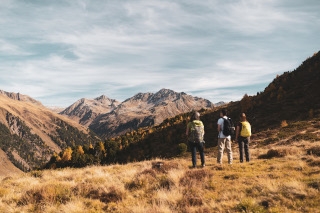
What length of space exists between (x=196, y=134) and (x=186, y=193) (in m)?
5.23

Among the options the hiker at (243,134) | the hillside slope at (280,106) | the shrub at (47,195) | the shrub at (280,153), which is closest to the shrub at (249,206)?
the shrub at (47,195)

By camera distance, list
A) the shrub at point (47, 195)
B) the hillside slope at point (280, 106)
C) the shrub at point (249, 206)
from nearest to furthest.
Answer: the shrub at point (249, 206) < the shrub at point (47, 195) < the hillside slope at point (280, 106)

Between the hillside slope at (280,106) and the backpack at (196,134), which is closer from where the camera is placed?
the backpack at (196,134)

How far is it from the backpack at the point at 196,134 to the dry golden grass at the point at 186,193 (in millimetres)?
1992

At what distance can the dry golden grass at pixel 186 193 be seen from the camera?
328 inches

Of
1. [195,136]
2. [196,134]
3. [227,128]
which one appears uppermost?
[227,128]

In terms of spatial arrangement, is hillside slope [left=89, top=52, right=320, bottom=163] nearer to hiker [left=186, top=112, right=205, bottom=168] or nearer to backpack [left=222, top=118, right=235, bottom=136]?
backpack [left=222, top=118, right=235, bottom=136]

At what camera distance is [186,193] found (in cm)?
986

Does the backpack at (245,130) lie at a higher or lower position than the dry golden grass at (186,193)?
higher

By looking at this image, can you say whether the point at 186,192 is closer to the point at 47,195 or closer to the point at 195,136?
the point at 195,136

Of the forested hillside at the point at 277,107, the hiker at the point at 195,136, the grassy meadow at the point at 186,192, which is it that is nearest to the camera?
the grassy meadow at the point at 186,192

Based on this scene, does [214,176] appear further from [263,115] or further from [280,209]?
[263,115]

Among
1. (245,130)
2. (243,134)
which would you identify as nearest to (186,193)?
(243,134)

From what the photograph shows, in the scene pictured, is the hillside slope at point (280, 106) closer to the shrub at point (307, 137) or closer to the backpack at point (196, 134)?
the shrub at point (307, 137)
